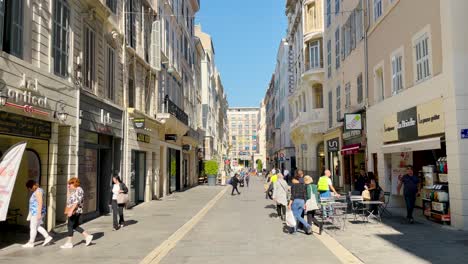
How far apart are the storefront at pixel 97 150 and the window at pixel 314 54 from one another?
17.5 meters

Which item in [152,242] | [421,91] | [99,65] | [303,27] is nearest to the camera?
[152,242]

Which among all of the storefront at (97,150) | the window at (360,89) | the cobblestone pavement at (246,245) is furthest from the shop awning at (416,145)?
the storefront at (97,150)

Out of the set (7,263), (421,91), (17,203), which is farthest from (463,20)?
(17,203)

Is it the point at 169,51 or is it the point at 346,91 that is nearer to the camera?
the point at 346,91

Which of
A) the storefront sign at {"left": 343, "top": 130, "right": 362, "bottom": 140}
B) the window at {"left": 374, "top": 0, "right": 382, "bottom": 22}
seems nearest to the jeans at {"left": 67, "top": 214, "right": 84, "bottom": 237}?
the window at {"left": 374, "top": 0, "right": 382, "bottom": 22}

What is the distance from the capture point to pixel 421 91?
14.5m

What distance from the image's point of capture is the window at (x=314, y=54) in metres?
32.2

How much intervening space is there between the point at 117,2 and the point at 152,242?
11388 mm

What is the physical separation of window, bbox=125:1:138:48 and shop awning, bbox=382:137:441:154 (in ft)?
37.6

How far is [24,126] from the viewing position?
1099 centimetres

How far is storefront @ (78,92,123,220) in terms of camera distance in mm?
15070

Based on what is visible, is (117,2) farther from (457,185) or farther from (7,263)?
(457,185)

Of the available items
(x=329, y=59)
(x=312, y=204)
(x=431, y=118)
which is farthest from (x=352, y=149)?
(x=312, y=204)

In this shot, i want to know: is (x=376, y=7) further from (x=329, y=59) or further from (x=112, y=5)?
(x=112, y=5)
